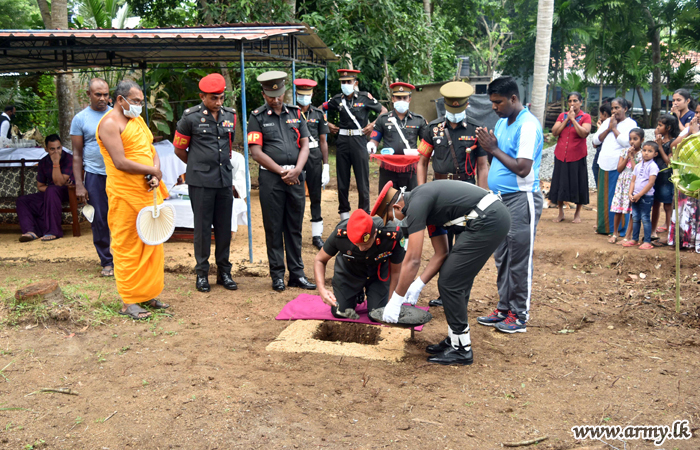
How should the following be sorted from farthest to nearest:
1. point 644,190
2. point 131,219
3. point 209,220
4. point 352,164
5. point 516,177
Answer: point 352,164, point 644,190, point 209,220, point 131,219, point 516,177

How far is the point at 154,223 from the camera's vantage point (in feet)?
15.1

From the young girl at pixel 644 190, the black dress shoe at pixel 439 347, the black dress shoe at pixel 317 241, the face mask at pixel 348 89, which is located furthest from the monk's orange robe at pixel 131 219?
the young girl at pixel 644 190

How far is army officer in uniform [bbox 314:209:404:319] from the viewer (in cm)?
399

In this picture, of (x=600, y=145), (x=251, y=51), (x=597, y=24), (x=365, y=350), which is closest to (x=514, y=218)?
(x=365, y=350)

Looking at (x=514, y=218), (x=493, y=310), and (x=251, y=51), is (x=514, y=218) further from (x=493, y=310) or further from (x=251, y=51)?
(x=251, y=51)

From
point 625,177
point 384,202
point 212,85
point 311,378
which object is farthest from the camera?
point 625,177

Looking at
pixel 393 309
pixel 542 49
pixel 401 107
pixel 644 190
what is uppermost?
pixel 542 49

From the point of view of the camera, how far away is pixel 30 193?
7992 millimetres

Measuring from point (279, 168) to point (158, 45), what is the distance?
7.02 ft

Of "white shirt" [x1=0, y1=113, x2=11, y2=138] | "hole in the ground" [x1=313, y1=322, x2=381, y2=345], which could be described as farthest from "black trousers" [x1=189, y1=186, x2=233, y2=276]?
"white shirt" [x1=0, y1=113, x2=11, y2=138]

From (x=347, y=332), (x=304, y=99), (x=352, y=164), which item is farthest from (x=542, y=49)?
(x=347, y=332)

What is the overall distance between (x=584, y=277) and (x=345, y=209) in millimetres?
3179

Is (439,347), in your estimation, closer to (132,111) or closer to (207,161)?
(207,161)

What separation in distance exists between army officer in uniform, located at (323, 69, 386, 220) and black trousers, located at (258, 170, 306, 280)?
1895mm
